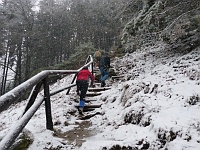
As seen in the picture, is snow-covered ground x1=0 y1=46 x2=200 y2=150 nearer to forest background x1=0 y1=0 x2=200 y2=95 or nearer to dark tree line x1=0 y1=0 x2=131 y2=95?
forest background x1=0 y1=0 x2=200 y2=95

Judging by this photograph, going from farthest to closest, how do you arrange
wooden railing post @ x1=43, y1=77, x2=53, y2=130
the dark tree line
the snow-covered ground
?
the dark tree line → wooden railing post @ x1=43, y1=77, x2=53, y2=130 → the snow-covered ground

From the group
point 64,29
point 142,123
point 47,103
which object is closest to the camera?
point 142,123

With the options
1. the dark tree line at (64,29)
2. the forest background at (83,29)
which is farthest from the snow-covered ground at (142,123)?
the dark tree line at (64,29)

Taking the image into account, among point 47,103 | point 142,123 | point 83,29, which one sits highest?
point 83,29

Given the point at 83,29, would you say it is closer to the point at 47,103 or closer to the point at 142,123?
the point at 47,103

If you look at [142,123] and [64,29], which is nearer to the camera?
[142,123]

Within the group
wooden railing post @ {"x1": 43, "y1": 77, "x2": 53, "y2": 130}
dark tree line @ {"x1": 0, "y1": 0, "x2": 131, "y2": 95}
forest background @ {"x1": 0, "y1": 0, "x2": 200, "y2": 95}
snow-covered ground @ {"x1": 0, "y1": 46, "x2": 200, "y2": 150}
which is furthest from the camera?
dark tree line @ {"x1": 0, "y1": 0, "x2": 131, "y2": 95}

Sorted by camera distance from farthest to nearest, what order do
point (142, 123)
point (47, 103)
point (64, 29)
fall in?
1. point (64, 29)
2. point (47, 103)
3. point (142, 123)

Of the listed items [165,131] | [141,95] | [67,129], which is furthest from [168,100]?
[67,129]

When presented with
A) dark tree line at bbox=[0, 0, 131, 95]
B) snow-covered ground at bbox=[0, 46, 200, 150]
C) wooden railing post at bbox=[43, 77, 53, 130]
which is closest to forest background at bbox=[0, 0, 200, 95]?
dark tree line at bbox=[0, 0, 131, 95]

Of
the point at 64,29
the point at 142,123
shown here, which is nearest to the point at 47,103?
the point at 142,123

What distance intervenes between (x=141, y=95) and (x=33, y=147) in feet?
11.2

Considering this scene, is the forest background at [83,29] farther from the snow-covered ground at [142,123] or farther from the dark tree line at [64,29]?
the snow-covered ground at [142,123]

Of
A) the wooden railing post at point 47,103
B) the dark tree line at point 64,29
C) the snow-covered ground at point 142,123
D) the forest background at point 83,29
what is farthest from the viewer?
the dark tree line at point 64,29
